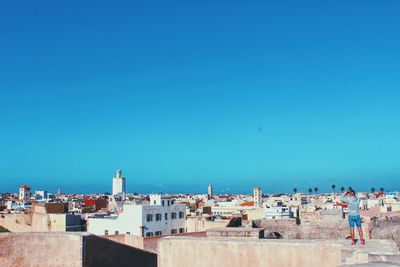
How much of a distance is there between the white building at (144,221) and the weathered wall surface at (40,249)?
19.0m

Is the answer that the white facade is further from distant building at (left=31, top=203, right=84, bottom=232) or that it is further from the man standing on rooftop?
the man standing on rooftop

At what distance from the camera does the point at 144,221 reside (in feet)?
108

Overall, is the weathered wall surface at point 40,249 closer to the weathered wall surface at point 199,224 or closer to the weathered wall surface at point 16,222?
the weathered wall surface at point 199,224

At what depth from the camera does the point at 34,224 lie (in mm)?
41594

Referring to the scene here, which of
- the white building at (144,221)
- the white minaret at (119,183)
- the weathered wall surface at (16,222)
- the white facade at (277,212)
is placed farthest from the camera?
the white minaret at (119,183)

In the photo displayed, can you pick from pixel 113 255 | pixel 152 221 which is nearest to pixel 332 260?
pixel 113 255

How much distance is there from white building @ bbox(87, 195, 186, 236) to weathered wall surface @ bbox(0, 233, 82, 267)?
19034 millimetres

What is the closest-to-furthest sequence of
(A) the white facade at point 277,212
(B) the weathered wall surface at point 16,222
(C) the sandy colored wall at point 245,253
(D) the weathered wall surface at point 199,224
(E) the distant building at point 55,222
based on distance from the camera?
1. (C) the sandy colored wall at point 245,253
2. (D) the weathered wall surface at point 199,224
3. (E) the distant building at point 55,222
4. (B) the weathered wall surface at point 16,222
5. (A) the white facade at point 277,212

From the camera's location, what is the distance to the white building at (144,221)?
32.7 metres

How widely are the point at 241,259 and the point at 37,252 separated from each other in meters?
5.13

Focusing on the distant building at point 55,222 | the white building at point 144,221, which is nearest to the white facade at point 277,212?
the white building at point 144,221

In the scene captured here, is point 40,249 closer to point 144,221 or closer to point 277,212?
point 144,221

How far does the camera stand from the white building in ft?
107

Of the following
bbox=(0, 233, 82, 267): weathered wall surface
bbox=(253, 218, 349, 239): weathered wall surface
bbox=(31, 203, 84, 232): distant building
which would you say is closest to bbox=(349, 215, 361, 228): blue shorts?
bbox=(0, 233, 82, 267): weathered wall surface
